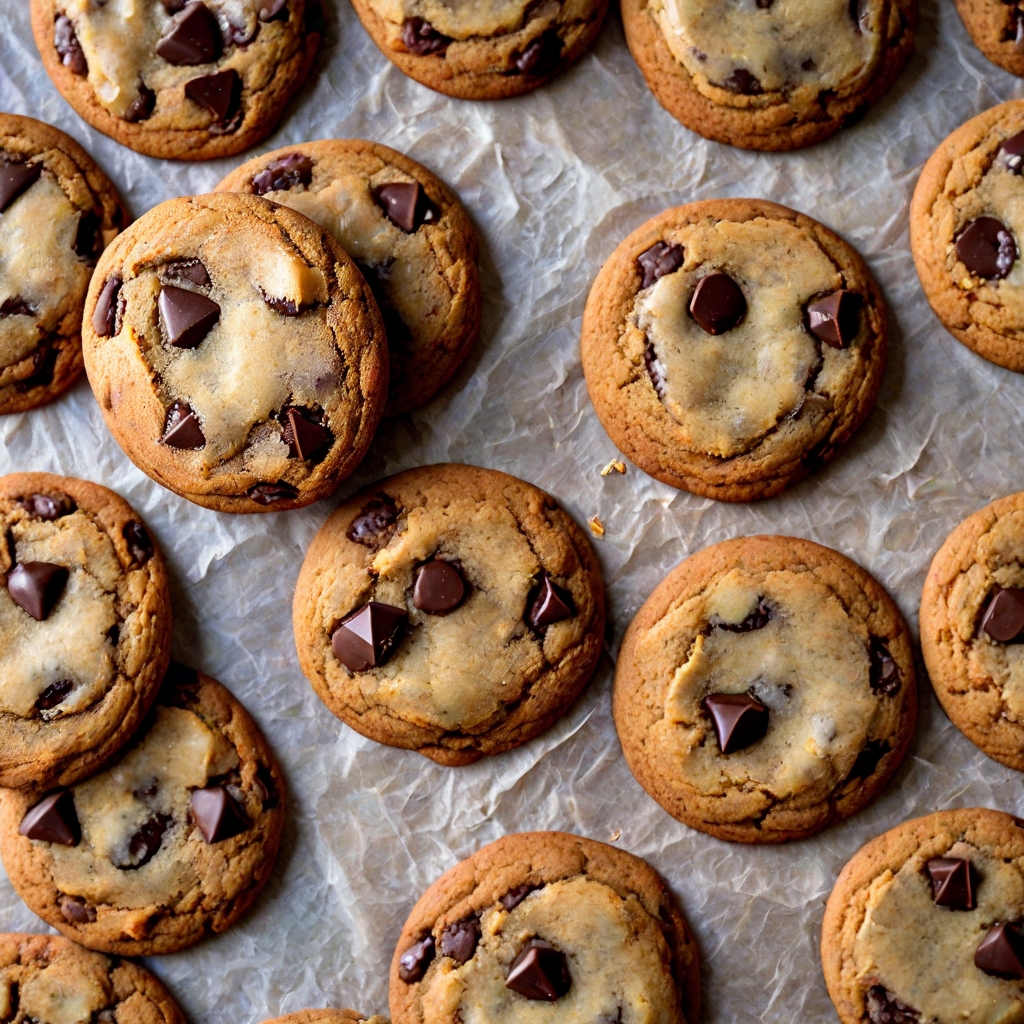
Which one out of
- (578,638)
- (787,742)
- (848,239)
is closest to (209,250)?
(578,638)

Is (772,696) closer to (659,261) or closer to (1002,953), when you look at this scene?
(1002,953)

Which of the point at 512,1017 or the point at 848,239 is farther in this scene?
the point at 848,239

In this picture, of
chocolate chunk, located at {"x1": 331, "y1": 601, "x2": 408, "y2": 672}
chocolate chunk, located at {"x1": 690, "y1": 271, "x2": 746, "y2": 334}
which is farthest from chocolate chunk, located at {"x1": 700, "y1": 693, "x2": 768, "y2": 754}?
chocolate chunk, located at {"x1": 690, "y1": 271, "x2": 746, "y2": 334}

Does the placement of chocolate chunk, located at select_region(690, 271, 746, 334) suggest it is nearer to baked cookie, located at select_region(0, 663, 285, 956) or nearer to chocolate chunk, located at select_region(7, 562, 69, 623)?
baked cookie, located at select_region(0, 663, 285, 956)

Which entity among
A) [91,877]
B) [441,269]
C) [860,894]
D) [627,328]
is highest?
[441,269]

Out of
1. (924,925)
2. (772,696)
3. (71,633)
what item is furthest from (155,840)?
(924,925)

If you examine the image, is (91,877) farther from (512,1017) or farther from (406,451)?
(406,451)
